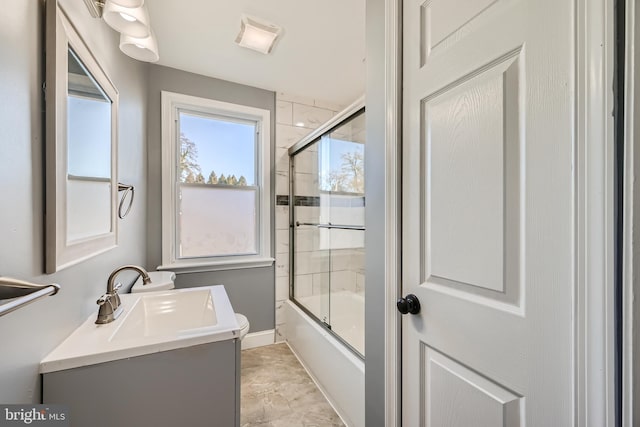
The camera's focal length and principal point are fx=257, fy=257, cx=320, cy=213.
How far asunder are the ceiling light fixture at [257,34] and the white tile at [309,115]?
0.78 meters

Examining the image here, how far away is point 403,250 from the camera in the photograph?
3.07 feet

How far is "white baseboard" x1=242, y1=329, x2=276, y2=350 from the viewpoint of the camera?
2430 millimetres

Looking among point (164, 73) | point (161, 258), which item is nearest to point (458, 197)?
point (161, 258)

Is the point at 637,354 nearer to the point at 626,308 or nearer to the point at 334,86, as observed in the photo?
the point at 626,308

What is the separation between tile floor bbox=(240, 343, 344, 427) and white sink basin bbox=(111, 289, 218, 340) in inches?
30.7

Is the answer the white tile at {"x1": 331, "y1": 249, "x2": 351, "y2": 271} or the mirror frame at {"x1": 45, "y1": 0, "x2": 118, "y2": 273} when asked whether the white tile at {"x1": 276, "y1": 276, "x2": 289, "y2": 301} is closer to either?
the white tile at {"x1": 331, "y1": 249, "x2": 351, "y2": 271}

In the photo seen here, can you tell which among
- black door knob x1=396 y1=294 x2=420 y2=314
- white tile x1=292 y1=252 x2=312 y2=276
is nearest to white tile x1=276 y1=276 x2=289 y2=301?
white tile x1=292 y1=252 x2=312 y2=276

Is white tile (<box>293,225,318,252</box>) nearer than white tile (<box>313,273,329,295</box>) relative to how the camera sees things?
No

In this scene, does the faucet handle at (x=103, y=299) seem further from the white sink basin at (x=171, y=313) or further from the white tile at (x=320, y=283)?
the white tile at (x=320, y=283)

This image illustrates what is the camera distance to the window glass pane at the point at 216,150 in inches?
89.7

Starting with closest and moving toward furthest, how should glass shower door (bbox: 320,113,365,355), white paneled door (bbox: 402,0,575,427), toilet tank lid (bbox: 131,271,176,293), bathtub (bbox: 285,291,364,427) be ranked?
white paneled door (bbox: 402,0,575,427) → bathtub (bbox: 285,291,364,427) → toilet tank lid (bbox: 131,271,176,293) → glass shower door (bbox: 320,113,365,355)

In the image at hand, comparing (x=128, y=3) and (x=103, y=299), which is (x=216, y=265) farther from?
(x=128, y=3)

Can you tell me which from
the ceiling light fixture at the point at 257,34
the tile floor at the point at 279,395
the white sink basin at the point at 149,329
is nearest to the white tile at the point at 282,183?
the ceiling light fixture at the point at 257,34

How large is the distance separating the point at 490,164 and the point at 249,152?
7.30 ft
